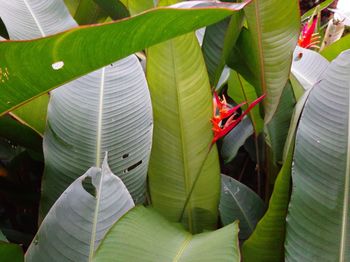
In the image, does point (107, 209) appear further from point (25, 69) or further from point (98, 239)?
point (25, 69)

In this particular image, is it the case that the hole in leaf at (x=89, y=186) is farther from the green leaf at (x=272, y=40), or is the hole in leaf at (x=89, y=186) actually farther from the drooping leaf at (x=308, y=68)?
the drooping leaf at (x=308, y=68)

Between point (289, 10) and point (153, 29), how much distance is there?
0.34 metres

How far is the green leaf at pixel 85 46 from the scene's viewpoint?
43 cm

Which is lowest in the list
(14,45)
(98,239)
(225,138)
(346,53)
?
(225,138)

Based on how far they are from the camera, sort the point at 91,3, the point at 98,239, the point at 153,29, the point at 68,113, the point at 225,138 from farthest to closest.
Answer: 1. the point at 91,3
2. the point at 225,138
3. the point at 68,113
4. the point at 98,239
5. the point at 153,29

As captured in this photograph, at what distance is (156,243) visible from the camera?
55cm

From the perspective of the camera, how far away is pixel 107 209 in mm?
577

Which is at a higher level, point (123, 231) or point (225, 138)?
point (123, 231)

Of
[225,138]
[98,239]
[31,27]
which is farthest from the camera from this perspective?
[225,138]

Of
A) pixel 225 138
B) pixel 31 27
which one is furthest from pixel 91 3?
pixel 225 138

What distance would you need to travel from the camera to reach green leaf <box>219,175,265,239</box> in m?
0.77

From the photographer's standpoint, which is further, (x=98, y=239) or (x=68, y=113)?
(x=68, y=113)

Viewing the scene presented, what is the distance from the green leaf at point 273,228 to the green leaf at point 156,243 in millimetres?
86

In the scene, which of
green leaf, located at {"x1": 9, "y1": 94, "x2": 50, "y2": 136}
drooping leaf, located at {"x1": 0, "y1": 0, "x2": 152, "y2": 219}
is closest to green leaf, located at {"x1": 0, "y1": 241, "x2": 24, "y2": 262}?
drooping leaf, located at {"x1": 0, "y1": 0, "x2": 152, "y2": 219}
